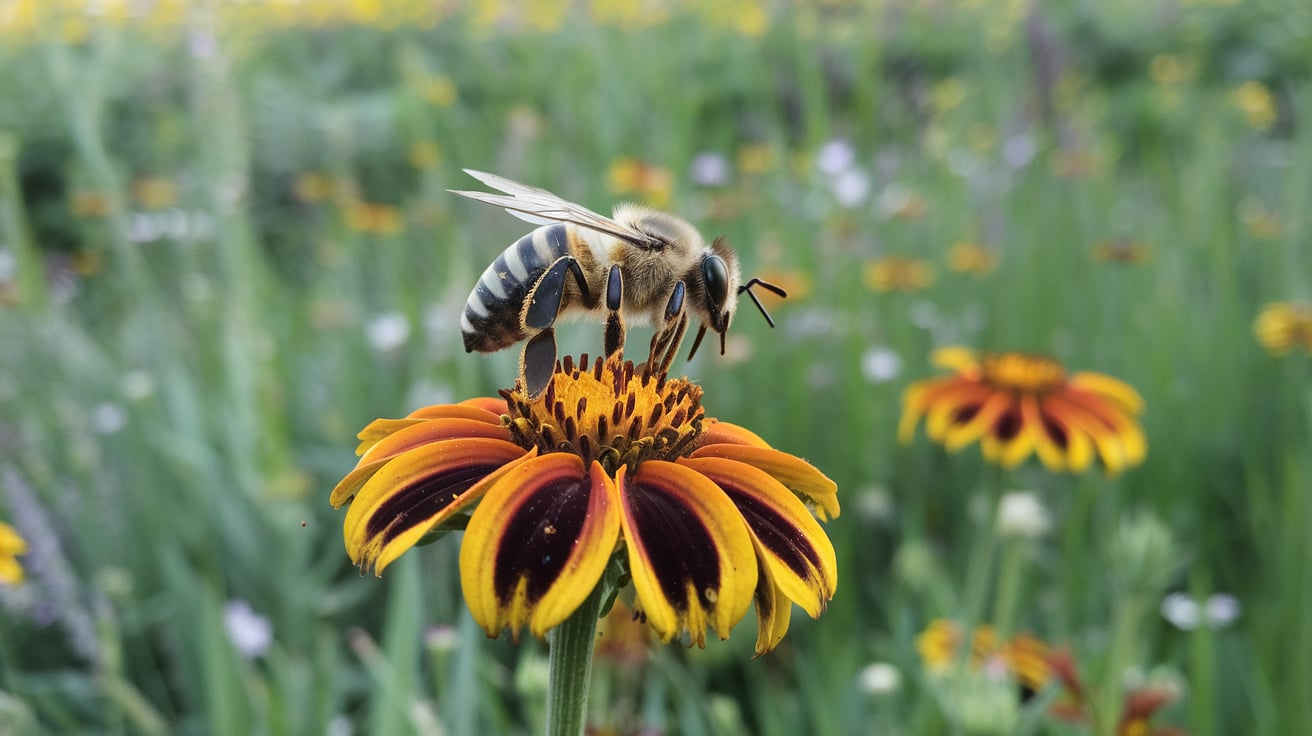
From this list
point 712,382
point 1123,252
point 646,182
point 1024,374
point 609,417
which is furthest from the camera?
point 646,182

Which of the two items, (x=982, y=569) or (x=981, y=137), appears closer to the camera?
(x=982, y=569)

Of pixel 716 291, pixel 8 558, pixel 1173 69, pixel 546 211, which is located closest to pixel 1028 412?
pixel 716 291

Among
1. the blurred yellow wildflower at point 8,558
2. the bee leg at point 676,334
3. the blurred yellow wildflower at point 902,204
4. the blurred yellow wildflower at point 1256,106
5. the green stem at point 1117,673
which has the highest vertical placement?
the blurred yellow wildflower at point 1256,106

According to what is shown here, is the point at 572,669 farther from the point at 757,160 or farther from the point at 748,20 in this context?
the point at 748,20

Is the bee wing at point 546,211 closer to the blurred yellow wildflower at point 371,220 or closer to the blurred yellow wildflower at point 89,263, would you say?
the blurred yellow wildflower at point 371,220

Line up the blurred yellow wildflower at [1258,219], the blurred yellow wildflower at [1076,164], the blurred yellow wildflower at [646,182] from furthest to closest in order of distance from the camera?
the blurred yellow wildflower at [1076,164] < the blurred yellow wildflower at [1258,219] < the blurred yellow wildflower at [646,182]

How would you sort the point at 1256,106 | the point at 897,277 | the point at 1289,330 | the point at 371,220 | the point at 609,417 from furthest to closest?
the point at 1256,106
the point at 371,220
the point at 897,277
the point at 1289,330
the point at 609,417

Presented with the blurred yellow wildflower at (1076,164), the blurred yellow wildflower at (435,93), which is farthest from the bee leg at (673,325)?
the blurred yellow wildflower at (1076,164)
